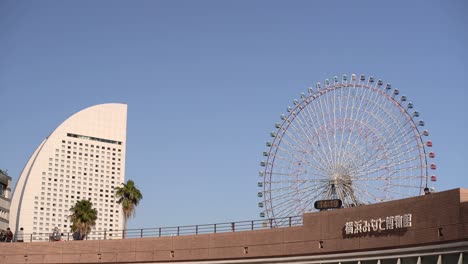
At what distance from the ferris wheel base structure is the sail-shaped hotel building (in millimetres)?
105508

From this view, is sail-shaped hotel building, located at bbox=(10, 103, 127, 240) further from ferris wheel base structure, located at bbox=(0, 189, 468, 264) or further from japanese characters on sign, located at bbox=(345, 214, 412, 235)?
japanese characters on sign, located at bbox=(345, 214, 412, 235)

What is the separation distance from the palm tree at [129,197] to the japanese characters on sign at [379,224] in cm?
5638

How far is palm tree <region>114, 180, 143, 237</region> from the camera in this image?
3915 inches

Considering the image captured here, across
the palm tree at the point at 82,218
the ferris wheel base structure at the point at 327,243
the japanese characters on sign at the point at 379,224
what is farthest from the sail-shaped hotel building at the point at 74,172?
the japanese characters on sign at the point at 379,224

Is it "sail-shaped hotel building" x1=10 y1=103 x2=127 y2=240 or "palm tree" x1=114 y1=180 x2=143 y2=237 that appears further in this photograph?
"sail-shaped hotel building" x1=10 y1=103 x2=127 y2=240

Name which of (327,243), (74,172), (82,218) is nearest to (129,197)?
(82,218)

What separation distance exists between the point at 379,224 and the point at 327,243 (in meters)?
4.74

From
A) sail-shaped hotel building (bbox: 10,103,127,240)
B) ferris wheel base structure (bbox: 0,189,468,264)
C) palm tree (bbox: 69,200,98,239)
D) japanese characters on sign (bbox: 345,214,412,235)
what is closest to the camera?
ferris wheel base structure (bbox: 0,189,468,264)

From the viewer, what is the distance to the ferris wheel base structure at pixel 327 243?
4047cm

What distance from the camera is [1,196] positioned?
12150 centimetres

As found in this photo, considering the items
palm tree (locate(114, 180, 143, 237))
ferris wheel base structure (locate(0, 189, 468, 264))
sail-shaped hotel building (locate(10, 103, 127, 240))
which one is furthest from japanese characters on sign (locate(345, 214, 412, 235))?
sail-shaped hotel building (locate(10, 103, 127, 240))

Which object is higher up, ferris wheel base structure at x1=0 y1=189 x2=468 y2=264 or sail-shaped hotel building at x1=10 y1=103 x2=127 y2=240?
sail-shaped hotel building at x1=10 y1=103 x2=127 y2=240

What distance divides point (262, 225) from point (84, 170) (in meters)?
141

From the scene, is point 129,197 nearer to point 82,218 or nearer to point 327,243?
point 82,218
